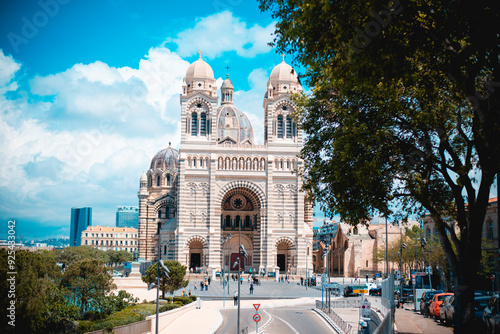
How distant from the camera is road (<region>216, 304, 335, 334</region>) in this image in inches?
1043

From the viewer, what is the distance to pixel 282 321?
2947 cm

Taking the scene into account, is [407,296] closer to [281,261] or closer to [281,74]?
[281,261]

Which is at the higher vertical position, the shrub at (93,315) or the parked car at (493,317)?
the parked car at (493,317)

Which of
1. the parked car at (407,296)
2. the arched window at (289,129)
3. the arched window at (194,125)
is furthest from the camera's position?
the arched window at (289,129)

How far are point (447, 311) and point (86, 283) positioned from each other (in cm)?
1964

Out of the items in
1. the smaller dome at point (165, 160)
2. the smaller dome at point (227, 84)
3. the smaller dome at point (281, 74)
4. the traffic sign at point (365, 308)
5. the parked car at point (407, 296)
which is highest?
the smaller dome at point (227, 84)

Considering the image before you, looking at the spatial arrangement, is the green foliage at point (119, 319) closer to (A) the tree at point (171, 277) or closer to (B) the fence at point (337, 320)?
(A) the tree at point (171, 277)

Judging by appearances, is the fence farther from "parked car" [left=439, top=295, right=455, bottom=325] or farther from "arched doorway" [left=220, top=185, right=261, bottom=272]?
"arched doorway" [left=220, top=185, right=261, bottom=272]

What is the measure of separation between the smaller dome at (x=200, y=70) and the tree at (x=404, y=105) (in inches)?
2043

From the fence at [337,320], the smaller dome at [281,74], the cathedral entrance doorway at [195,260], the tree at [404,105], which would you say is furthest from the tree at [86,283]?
the smaller dome at [281,74]

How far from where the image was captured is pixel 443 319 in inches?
798

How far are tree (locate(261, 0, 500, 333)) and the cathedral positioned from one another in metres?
47.2

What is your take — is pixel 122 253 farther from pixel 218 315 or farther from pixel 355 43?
pixel 355 43

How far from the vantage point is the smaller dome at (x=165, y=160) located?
89.2m
